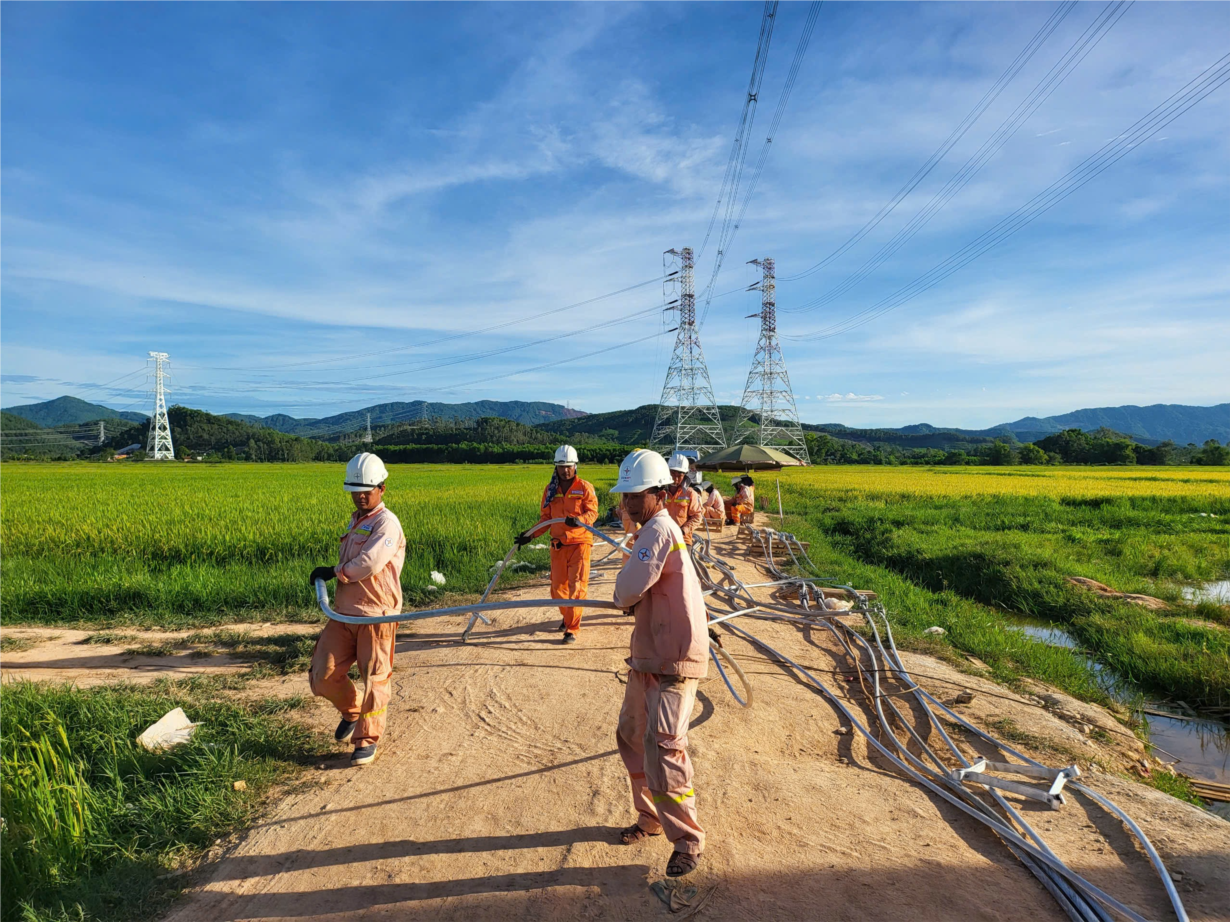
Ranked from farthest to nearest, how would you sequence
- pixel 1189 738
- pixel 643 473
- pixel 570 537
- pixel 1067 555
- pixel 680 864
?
pixel 1067 555, pixel 570 537, pixel 1189 738, pixel 643 473, pixel 680 864

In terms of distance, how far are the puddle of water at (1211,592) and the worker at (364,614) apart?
38.0 ft

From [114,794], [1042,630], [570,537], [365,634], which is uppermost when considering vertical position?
[570,537]

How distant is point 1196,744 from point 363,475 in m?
7.61

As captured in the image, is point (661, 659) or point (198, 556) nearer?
point (661, 659)

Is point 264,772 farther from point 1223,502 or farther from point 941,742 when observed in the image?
point 1223,502

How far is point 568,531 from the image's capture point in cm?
669

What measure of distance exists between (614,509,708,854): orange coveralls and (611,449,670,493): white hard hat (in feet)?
0.62

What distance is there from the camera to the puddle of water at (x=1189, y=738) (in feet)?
17.1

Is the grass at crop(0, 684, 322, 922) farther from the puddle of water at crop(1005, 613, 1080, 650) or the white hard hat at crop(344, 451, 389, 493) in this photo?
the puddle of water at crop(1005, 613, 1080, 650)

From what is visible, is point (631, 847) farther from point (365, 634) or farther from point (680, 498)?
point (680, 498)

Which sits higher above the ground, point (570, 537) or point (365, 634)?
point (570, 537)

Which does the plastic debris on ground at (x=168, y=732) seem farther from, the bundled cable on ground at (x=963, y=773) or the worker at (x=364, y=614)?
the bundled cable on ground at (x=963, y=773)

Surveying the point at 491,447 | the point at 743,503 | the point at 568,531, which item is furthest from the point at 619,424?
the point at 568,531

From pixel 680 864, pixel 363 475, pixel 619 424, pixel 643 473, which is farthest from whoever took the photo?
pixel 619 424
